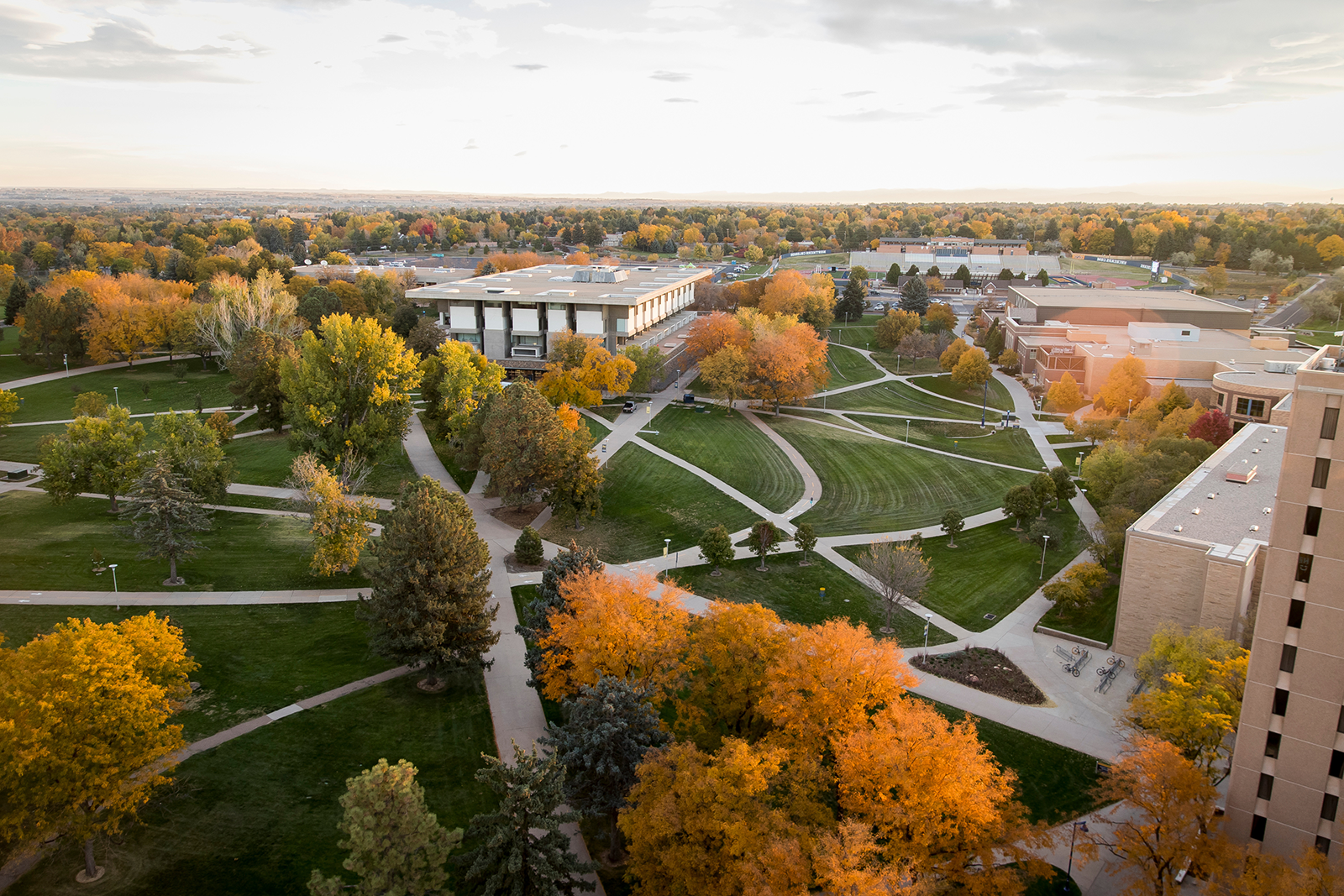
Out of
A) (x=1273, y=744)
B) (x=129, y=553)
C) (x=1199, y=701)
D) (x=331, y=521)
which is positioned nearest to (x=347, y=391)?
(x=129, y=553)

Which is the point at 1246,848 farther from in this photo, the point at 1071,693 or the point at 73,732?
the point at 73,732

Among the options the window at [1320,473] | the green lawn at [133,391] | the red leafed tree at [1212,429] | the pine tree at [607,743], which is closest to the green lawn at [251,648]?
the pine tree at [607,743]

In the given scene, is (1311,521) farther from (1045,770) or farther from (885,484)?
(885,484)

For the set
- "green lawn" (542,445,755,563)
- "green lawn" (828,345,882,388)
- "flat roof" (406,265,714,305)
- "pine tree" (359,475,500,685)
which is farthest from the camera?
"green lawn" (828,345,882,388)

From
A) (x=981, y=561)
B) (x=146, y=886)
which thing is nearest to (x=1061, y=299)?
(x=981, y=561)

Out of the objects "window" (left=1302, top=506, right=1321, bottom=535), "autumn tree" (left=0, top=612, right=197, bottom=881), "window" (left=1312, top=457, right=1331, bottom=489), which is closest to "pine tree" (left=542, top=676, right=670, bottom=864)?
"autumn tree" (left=0, top=612, right=197, bottom=881)

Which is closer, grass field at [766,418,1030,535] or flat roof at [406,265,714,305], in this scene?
grass field at [766,418,1030,535]

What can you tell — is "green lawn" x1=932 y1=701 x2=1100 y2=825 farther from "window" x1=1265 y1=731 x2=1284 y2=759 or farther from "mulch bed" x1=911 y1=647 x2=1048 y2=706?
"window" x1=1265 y1=731 x2=1284 y2=759
